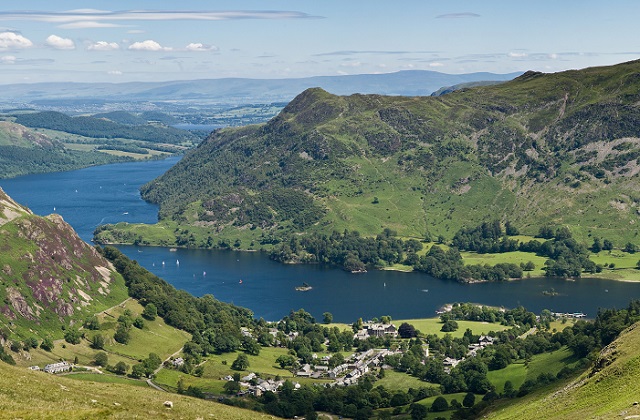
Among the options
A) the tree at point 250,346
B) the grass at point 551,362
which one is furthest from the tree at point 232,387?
the grass at point 551,362

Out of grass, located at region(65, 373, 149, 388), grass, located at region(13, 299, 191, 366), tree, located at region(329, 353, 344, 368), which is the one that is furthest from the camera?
tree, located at region(329, 353, 344, 368)

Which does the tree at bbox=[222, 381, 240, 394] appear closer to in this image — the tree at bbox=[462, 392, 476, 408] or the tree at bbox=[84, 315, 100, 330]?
the tree at bbox=[84, 315, 100, 330]

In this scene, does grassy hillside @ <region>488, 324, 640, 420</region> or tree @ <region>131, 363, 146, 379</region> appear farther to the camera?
tree @ <region>131, 363, 146, 379</region>

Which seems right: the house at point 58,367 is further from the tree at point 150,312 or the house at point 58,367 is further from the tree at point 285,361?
the tree at point 285,361

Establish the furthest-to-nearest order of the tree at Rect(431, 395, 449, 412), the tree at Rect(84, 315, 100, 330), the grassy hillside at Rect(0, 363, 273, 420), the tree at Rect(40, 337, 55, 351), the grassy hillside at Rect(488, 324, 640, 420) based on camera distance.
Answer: the tree at Rect(84, 315, 100, 330) → the tree at Rect(40, 337, 55, 351) → the tree at Rect(431, 395, 449, 412) → the grassy hillside at Rect(488, 324, 640, 420) → the grassy hillside at Rect(0, 363, 273, 420)

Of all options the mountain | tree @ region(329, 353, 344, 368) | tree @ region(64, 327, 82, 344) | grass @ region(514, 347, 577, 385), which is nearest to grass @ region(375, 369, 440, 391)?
tree @ region(329, 353, 344, 368)

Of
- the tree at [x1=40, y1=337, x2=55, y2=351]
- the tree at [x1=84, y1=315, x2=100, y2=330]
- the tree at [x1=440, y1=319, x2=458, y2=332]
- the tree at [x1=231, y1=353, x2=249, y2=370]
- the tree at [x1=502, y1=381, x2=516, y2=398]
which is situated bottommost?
the tree at [x1=440, y1=319, x2=458, y2=332]

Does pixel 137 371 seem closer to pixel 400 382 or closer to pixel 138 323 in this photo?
pixel 138 323

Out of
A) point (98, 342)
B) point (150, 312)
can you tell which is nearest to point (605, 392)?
point (98, 342)
